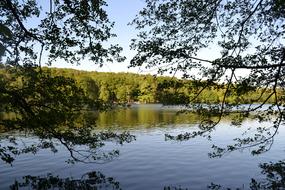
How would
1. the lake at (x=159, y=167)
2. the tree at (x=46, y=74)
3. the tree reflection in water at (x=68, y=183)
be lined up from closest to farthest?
the tree at (x=46, y=74)
the tree reflection in water at (x=68, y=183)
the lake at (x=159, y=167)

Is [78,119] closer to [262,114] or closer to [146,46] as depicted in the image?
[146,46]

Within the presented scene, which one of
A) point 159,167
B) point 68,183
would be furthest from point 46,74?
point 159,167

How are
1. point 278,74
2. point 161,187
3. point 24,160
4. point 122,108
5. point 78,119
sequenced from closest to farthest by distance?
point 278,74 → point 78,119 → point 122,108 → point 161,187 → point 24,160

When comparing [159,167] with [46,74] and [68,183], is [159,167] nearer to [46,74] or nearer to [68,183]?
[68,183]

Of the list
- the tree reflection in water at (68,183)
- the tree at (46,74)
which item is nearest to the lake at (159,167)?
the tree reflection in water at (68,183)

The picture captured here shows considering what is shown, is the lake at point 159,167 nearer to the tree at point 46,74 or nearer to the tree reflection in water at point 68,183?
the tree reflection in water at point 68,183

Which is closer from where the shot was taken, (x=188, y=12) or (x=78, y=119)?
(x=188, y=12)

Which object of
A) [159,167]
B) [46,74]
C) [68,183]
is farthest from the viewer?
[159,167]

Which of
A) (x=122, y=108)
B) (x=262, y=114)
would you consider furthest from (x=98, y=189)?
(x=262, y=114)

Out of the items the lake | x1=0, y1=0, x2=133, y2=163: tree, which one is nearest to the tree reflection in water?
the lake

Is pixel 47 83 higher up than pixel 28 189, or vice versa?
pixel 47 83

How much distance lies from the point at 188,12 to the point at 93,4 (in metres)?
2.86

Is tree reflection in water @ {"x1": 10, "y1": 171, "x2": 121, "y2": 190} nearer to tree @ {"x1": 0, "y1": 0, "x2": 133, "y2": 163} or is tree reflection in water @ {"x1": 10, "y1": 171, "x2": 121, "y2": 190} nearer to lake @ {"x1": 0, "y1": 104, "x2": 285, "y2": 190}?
lake @ {"x1": 0, "y1": 104, "x2": 285, "y2": 190}

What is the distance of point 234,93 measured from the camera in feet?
37.0
